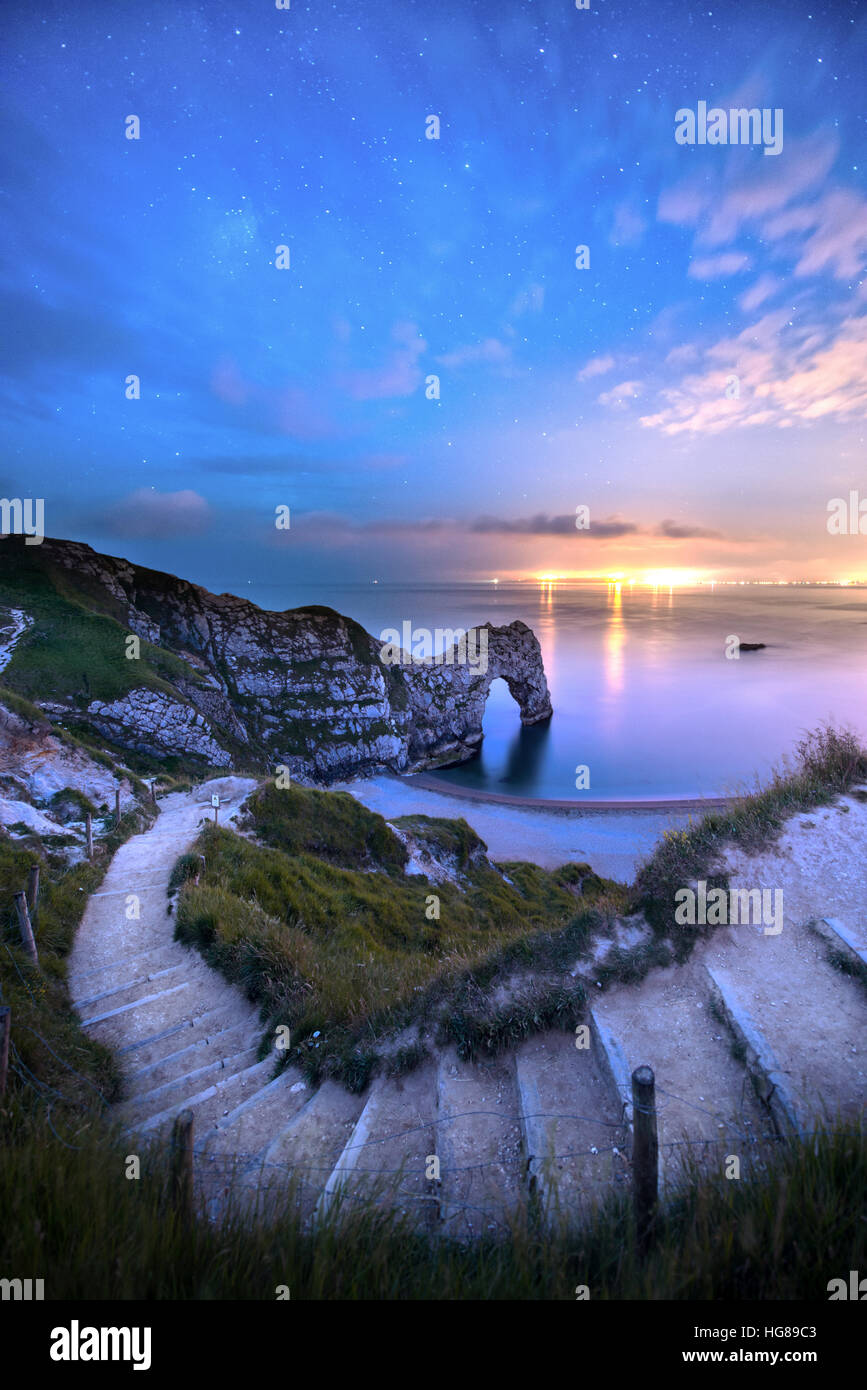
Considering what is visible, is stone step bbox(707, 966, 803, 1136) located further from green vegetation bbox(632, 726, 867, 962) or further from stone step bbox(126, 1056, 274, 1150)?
stone step bbox(126, 1056, 274, 1150)

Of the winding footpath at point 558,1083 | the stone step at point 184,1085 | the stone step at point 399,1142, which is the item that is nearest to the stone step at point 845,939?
the winding footpath at point 558,1083

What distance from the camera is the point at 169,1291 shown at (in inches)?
102

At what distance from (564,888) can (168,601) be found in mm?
52760

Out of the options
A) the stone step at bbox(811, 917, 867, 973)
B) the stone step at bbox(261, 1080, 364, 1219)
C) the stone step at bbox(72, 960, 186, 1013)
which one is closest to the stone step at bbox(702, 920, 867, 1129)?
the stone step at bbox(811, 917, 867, 973)

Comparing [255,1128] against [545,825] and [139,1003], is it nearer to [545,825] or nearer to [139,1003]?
[139,1003]

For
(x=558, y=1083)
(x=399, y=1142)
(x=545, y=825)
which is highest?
(x=558, y=1083)

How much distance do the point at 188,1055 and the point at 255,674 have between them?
51539 mm

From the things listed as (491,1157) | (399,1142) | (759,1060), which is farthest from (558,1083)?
(759,1060)

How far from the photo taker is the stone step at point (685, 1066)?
439cm

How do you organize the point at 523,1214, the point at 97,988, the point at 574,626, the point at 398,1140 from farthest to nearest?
the point at 574,626 → the point at 97,988 → the point at 398,1140 → the point at 523,1214

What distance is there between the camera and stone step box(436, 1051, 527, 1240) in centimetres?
430

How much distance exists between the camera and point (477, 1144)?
5008mm

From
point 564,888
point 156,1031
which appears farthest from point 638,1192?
point 564,888
